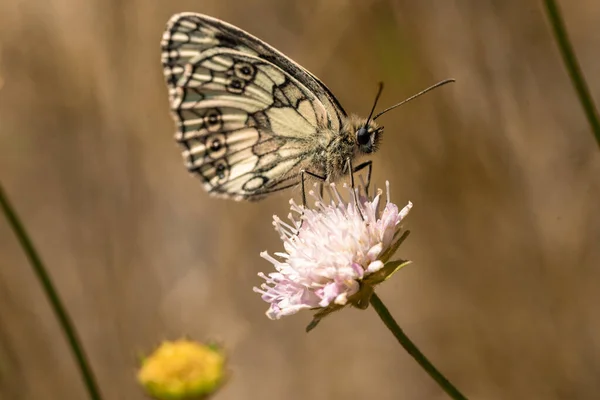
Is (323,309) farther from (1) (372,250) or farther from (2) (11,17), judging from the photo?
(2) (11,17)

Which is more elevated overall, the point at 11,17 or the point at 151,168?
the point at 11,17

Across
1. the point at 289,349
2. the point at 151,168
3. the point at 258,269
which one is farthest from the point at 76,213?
the point at 289,349

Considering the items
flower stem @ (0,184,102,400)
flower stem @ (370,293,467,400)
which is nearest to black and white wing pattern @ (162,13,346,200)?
flower stem @ (0,184,102,400)

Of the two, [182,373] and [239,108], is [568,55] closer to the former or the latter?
[239,108]

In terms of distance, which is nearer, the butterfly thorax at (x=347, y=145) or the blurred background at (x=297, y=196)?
the butterfly thorax at (x=347, y=145)

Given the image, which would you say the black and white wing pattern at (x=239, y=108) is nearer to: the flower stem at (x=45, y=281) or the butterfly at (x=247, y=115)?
the butterfly at (x=247, y=115)

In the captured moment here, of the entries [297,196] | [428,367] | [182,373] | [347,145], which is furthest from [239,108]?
[297,196]

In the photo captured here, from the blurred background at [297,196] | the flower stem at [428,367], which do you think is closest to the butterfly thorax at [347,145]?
the flower stem at [428,367]

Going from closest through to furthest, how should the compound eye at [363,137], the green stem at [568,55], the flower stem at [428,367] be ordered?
the green stem at [568,55] → the flower stem at [428,367] → the compound eye at [363,137]
